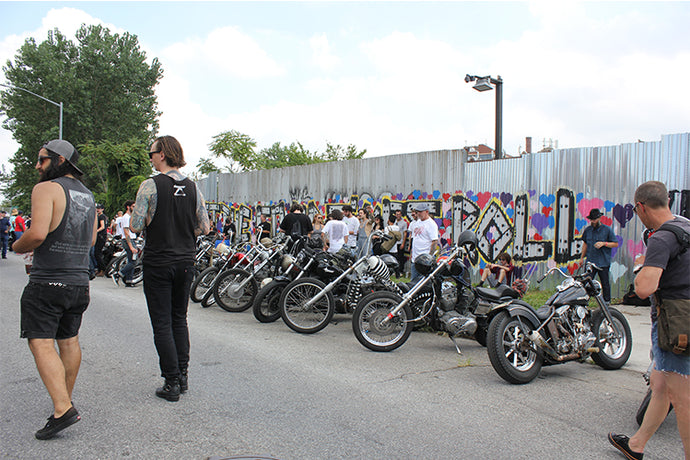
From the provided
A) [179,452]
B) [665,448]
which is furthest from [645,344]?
[179,452]

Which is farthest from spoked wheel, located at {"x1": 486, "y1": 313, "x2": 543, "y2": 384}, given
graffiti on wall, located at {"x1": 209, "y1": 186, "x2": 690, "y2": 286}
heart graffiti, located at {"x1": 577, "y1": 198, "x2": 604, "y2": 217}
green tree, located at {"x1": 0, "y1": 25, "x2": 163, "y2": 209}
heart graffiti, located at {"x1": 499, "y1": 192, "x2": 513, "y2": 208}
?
green tree, located at {"x1": 0, "y1": 25, "x2": 163, "y2": 209}

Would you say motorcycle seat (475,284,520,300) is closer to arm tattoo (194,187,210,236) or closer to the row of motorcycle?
the row of motorcycle

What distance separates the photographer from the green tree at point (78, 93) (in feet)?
117

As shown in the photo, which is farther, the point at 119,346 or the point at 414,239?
the point at 414,239

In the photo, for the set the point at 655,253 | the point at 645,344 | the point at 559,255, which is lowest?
the point at 645,344

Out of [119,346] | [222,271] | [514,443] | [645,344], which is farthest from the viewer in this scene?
[222,271]

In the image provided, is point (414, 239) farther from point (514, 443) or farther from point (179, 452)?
point (179, 452)

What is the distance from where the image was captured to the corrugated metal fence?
9.62m

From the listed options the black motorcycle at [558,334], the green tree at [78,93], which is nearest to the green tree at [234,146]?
the green tree at [78,93]

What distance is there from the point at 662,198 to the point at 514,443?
73.9 inches

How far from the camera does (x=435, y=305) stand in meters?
6.30

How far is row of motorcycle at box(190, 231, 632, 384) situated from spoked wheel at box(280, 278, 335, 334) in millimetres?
13

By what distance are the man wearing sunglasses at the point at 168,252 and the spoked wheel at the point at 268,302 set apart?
3.27 m

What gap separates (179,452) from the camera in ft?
10.6
